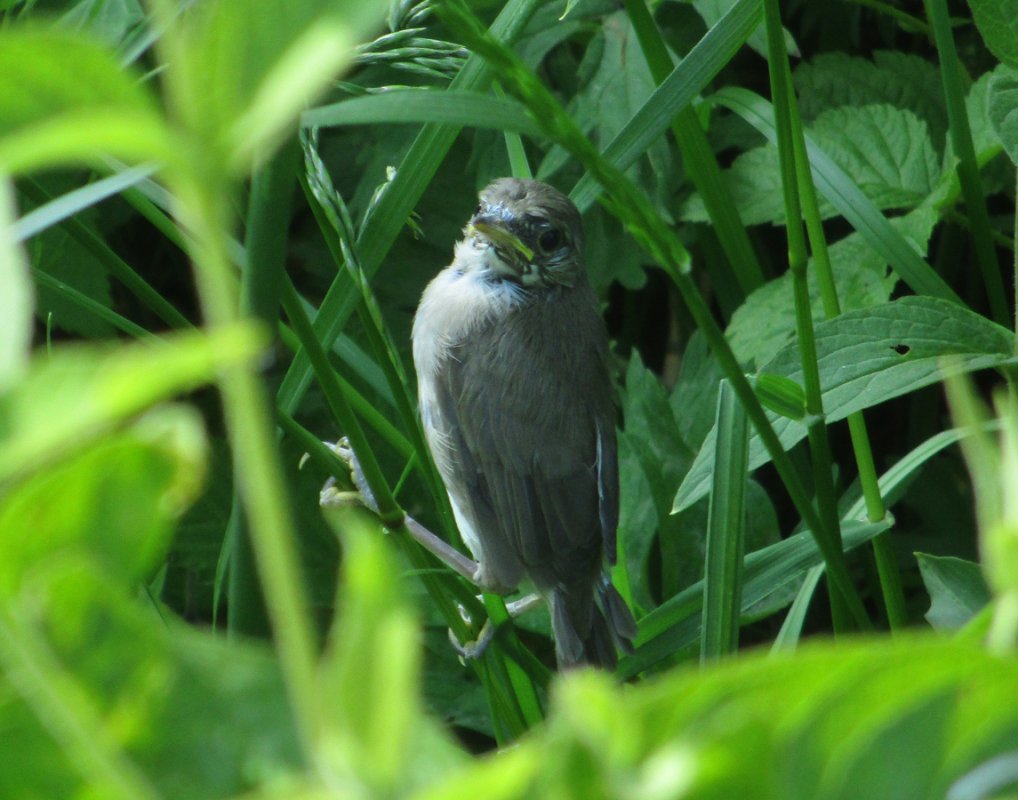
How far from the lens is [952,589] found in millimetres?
908

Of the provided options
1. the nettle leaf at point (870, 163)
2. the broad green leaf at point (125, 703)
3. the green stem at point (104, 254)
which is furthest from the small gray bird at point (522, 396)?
the broad green leaf at point (125, 703)

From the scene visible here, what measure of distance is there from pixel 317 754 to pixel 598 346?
6.65 ft

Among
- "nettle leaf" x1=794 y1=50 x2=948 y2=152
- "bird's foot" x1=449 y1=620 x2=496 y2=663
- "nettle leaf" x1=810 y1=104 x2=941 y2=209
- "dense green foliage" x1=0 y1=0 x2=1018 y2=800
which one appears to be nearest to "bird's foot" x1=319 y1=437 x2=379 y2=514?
"dense green foliage" x1=0 y1=0 x2=1018 y2=800

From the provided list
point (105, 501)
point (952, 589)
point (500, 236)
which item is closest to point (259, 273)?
point (105, 501)

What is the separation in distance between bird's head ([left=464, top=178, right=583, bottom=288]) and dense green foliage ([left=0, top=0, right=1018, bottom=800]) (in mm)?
102

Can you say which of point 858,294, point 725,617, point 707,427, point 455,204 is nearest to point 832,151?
point 858,294

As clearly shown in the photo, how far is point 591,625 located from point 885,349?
79 centimetres

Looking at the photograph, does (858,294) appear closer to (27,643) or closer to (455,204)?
(455,204)

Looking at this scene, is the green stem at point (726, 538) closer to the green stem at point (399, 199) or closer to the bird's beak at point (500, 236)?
the green stem at point (399, 199)

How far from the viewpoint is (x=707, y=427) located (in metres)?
2.21

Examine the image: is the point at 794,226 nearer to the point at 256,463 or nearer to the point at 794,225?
the point at 794,225

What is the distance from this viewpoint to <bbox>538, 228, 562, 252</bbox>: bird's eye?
225 centimetres

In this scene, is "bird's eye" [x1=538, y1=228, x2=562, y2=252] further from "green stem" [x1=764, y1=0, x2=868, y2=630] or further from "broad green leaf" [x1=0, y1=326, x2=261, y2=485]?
"broad green leaf" [x1=0, y1=326, x2=261, y2=485]

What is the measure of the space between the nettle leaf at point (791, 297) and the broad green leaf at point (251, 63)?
65.1 inches
